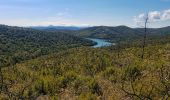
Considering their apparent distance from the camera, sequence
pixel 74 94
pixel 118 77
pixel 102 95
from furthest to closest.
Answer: pixel 118 77
pixel 74 94
pixel 102 95

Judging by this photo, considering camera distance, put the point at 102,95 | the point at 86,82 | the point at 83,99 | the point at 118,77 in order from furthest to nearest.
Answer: the point at 118,77 < the point at 86,82 < the point at 102,95 < the point at 83,99

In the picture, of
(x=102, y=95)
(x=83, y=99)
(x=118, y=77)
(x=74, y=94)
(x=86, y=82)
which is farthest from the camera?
(x=118, y=77)

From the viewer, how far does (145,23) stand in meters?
47.4

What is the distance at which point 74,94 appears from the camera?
18.2 meters

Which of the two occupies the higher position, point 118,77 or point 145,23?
point 145,23

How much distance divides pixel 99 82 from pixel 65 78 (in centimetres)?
373

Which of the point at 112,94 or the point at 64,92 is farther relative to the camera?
the point at 64,92

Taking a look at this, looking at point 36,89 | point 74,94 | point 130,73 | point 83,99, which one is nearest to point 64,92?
point 74,94

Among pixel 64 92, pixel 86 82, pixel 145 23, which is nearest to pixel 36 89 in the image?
pixel 64 92

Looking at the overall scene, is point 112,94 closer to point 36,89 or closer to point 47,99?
point 47,99

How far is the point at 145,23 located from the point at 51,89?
3127 centimetres

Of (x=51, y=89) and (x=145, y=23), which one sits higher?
(x=145, y=23)

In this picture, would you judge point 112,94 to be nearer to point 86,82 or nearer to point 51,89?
point 86,82

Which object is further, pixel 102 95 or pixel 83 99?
pixel 102 95
